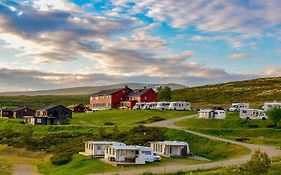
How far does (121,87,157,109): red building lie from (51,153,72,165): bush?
2417 inches

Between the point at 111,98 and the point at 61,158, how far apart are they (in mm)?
70518

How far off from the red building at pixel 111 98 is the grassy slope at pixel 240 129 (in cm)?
4810

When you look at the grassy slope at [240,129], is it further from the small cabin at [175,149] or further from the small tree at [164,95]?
the small tree at [164,95]

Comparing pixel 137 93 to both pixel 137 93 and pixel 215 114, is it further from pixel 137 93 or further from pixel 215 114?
pixel 215 114

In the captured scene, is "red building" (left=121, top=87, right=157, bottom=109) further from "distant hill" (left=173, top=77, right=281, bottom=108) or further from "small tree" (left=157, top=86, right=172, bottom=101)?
"distant hill" (left=173, top=77, right=281, bottom=108)

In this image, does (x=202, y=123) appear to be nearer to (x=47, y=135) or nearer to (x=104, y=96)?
(x=47, y=135)

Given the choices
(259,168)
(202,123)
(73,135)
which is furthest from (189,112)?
(259,168)

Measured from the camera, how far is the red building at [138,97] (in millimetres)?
130875

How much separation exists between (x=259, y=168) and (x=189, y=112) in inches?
2784

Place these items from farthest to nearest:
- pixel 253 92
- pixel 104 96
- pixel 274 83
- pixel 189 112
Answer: pixel 274 83, pixel 253 92, pixel 104 96, pixel 189 112

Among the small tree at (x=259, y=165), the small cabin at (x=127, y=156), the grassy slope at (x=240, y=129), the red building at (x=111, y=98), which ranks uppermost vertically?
the red building at (x=111, y=98)

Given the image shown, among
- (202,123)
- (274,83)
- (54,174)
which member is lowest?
(54,174)

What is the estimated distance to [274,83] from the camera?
19575cm

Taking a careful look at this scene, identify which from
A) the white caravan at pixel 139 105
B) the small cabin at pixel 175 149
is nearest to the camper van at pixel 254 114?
the small cabin at pixel 175 149
